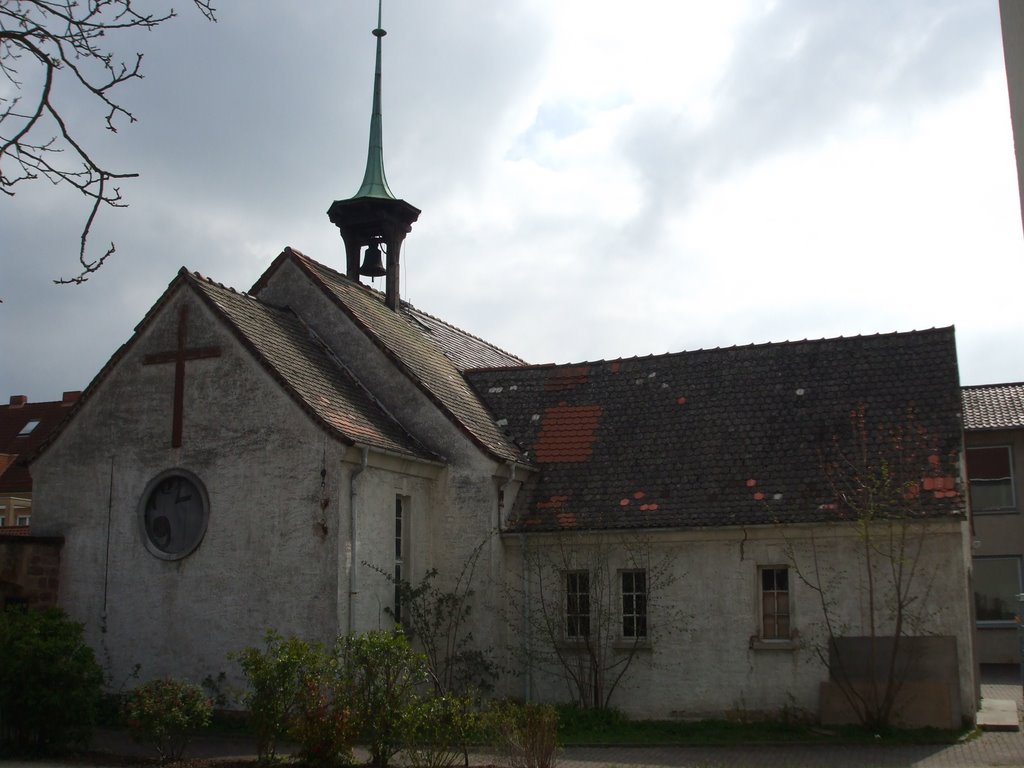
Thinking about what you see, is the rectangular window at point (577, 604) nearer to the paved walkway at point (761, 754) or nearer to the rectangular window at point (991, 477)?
the paved walkway at point (761, 754)

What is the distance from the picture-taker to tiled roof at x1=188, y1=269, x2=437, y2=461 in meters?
18.2

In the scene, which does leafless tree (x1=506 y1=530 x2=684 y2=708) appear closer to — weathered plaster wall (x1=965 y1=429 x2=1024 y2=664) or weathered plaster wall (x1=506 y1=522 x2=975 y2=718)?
weathered plaster wall (x1=506 y1=522 x2=975 y2=718)

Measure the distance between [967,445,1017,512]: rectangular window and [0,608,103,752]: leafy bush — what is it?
81.3 ft

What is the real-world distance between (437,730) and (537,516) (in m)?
6.86

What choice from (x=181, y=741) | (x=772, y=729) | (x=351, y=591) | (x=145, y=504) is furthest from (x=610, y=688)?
(x=145, y=504)

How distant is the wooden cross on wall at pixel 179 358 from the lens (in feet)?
61.4

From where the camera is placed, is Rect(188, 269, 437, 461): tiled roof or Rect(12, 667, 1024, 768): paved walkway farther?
Rect(188, 269, 437, 461): tiled roof

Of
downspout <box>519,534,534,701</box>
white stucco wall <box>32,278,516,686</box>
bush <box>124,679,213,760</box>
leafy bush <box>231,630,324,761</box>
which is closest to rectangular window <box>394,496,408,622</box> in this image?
white stucco wall <box>32,278,516,686</box>

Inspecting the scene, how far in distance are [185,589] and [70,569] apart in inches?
92.2

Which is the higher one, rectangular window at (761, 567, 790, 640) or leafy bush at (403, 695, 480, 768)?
rectangular window at (761, 567, 790, 640)

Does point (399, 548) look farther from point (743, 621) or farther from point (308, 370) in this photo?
point (743, 621)

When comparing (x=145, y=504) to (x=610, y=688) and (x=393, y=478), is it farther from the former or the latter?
(x=610, y=688)

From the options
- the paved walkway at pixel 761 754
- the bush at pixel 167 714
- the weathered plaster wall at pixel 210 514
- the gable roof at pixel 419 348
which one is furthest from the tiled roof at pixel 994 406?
the bush at pixel 167 714

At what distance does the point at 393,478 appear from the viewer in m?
19.0
